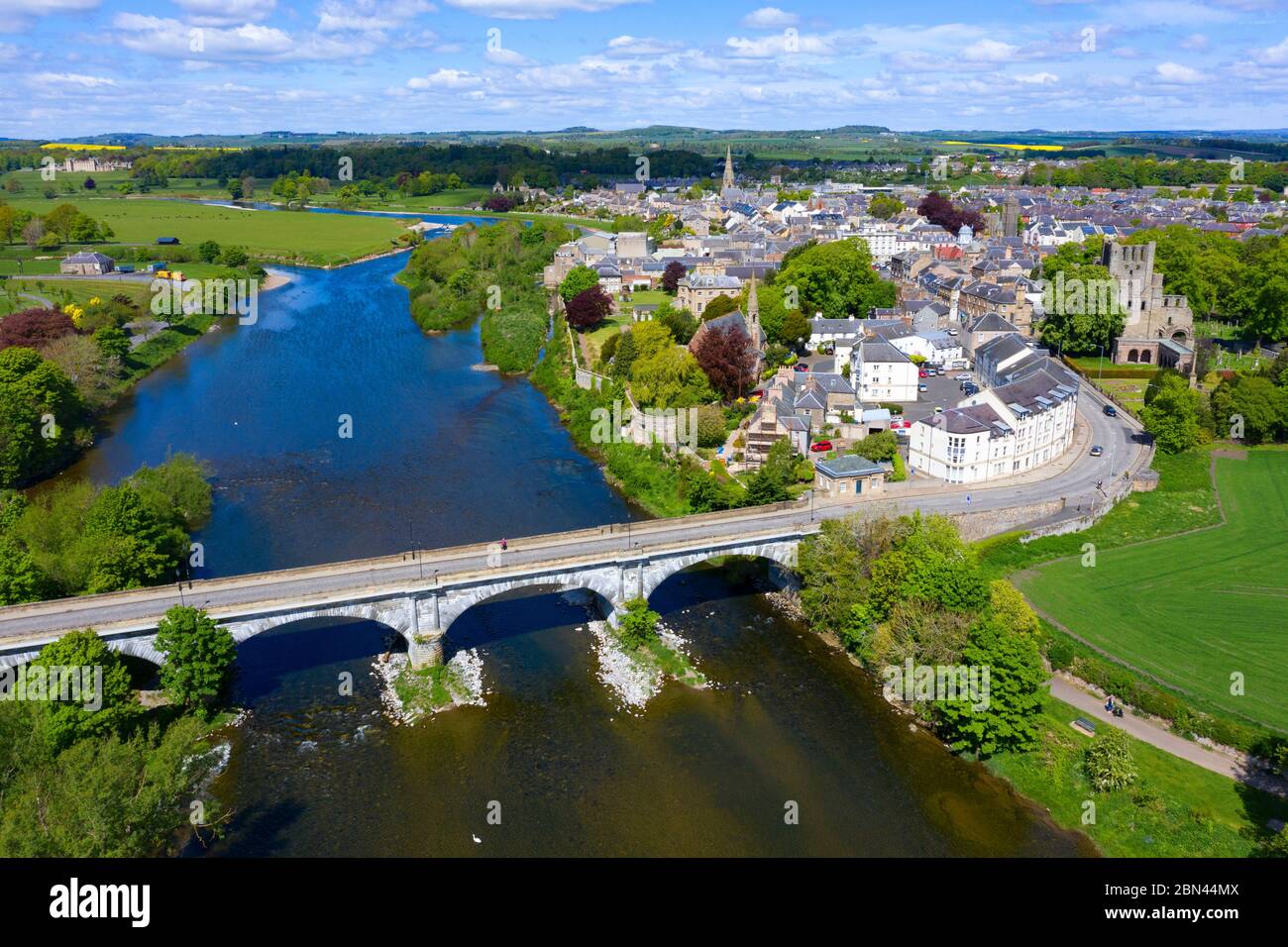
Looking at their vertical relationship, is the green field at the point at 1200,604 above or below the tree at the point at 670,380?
below

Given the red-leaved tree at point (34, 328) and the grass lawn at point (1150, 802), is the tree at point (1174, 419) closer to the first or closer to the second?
the grass lawn at point (1150, 802)

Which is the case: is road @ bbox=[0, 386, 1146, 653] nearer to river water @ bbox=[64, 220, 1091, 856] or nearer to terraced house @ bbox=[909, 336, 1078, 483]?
terraced house @ bbox=[909, 336, 1078, 483]

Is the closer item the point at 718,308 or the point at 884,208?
the point at 718,308

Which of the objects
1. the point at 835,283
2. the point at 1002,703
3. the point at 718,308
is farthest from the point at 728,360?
the point at 1002,703

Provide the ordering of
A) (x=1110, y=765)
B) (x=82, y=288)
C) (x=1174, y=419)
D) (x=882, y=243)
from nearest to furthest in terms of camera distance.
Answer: (x=1110, y=765)
(x=1174, y=419)
(x=82, y=288)
(x=882, y=243)

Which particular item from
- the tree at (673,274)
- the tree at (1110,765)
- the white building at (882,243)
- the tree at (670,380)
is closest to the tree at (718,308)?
the tree at (670,380)

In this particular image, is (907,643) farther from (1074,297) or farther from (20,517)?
(1074,297)

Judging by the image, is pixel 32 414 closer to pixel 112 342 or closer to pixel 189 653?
pixel 112 342
